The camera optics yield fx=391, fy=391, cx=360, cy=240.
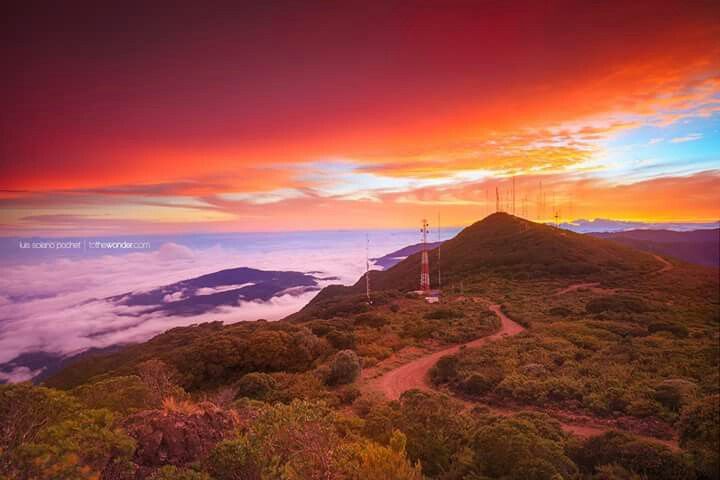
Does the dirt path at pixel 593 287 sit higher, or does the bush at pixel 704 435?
the bush at pixel 704 435

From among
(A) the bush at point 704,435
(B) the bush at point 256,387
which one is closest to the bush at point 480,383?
(B) the bush at point 256,387

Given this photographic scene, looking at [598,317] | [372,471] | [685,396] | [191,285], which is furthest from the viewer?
[191,285]

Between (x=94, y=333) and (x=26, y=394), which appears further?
(x=94, y=333)

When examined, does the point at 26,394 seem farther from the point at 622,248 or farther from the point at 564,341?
the point at 622,248

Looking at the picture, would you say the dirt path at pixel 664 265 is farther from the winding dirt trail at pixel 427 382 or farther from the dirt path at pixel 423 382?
the dirt path at pixel 423 382

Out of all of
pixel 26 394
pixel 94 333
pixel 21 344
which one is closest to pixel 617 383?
pixel 26 394

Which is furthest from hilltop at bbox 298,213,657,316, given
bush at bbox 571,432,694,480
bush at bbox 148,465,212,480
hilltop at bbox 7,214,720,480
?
bush at bbox 148,465,212,480

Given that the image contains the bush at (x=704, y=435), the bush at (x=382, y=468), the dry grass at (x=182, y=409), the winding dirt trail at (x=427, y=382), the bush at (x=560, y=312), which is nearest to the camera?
the bush at (x=382, y=468)

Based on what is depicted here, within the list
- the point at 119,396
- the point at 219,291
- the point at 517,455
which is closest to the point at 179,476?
the point at 119,396

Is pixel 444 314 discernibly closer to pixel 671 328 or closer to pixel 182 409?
pixel 671 328

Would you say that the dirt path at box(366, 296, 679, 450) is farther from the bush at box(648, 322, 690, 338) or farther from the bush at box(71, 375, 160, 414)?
the bush at box(71, 375, 160, 414)

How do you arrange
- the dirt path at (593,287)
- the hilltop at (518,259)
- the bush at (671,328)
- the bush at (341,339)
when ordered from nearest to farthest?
the bush at (671,328) < the bush at (341,339) < the dirt path at (593,287) < the hilltop at (518,259)
